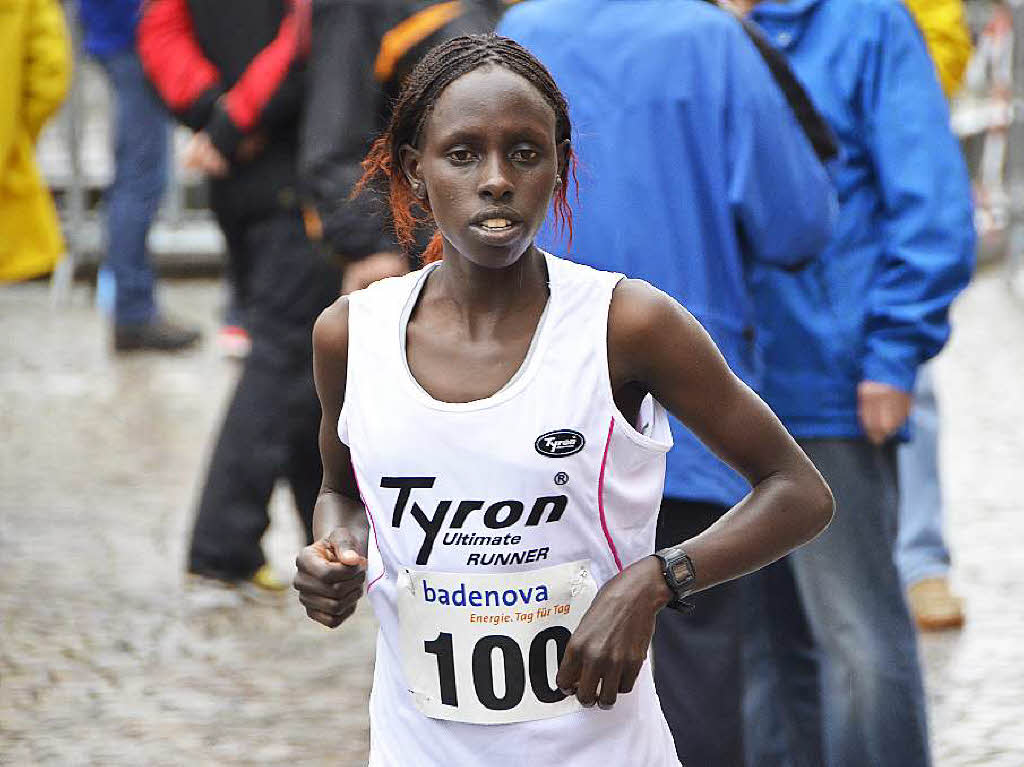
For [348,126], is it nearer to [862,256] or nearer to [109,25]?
[862,256]

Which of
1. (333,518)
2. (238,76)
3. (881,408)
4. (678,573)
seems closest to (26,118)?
(238,76)

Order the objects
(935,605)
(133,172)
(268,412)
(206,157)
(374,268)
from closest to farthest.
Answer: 1. (374,268)
2. (935,605)
3. (268,412)
4. (206,157)
5. (133,172)

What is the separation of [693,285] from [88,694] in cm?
230

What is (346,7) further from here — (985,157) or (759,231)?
(985,157)

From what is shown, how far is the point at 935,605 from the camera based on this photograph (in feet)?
18.4

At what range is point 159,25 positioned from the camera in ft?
20.7

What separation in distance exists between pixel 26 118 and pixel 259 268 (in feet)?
4.22

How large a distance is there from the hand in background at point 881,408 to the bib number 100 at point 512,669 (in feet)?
4.57

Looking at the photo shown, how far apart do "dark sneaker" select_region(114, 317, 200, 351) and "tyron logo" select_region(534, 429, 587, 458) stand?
8.29m

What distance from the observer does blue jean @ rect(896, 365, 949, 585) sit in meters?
5.71

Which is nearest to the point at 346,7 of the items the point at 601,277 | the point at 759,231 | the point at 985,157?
the point at 759,231

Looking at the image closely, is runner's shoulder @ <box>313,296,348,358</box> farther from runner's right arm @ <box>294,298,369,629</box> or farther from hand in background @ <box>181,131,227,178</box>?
hand in background @ <box>181,131,227,178</box>

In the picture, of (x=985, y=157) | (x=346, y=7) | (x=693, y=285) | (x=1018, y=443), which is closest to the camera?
(x=693, y=285)

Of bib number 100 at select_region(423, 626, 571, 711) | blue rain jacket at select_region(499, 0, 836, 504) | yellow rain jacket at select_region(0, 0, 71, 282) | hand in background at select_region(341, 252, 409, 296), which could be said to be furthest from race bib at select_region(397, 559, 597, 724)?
yellow rain jacket at select_region(0, 0, 71, 282)
